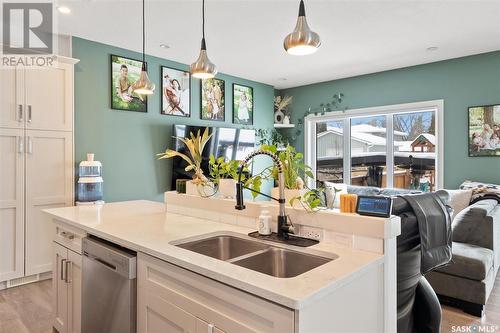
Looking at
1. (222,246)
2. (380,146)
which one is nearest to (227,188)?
(222,246)

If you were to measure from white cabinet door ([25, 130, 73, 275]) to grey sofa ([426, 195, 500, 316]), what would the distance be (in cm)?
382

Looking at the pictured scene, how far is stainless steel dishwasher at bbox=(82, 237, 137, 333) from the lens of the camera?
159cm

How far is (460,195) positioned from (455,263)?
1502 mm

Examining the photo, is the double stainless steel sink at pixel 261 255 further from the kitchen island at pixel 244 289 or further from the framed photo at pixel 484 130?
the framed photo at pixel 484 130

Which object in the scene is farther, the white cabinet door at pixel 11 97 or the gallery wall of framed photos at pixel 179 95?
the gallery wall of framed photos at pixel 179 95

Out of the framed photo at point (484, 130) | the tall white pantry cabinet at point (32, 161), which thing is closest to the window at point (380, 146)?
the framed photo at point (484, 130)

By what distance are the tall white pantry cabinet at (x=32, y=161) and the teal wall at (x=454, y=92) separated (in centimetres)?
447

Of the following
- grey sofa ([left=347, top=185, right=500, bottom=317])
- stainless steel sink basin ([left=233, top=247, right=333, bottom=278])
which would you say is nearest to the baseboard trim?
stainless steel sink basin ([left=233, top=247, right=333, bottom=278])

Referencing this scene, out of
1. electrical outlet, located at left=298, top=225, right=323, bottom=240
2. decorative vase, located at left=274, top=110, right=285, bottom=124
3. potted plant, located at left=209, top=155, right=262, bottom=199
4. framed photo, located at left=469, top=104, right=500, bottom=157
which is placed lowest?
electrical outlet, located at left=298, top=225, right=323, bottom=240

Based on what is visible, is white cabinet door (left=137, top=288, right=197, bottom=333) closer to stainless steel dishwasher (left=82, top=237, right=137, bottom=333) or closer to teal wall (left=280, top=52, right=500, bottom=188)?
stainless steel dishwasher (left=82, top=237, right=137, bottom=333)

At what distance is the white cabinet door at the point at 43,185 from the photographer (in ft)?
11.1

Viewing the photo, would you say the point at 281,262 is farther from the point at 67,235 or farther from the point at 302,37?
the point at 67,235

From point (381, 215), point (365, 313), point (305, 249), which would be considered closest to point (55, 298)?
point (305, 249)

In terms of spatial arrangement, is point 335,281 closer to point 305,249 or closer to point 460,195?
point 305,249
